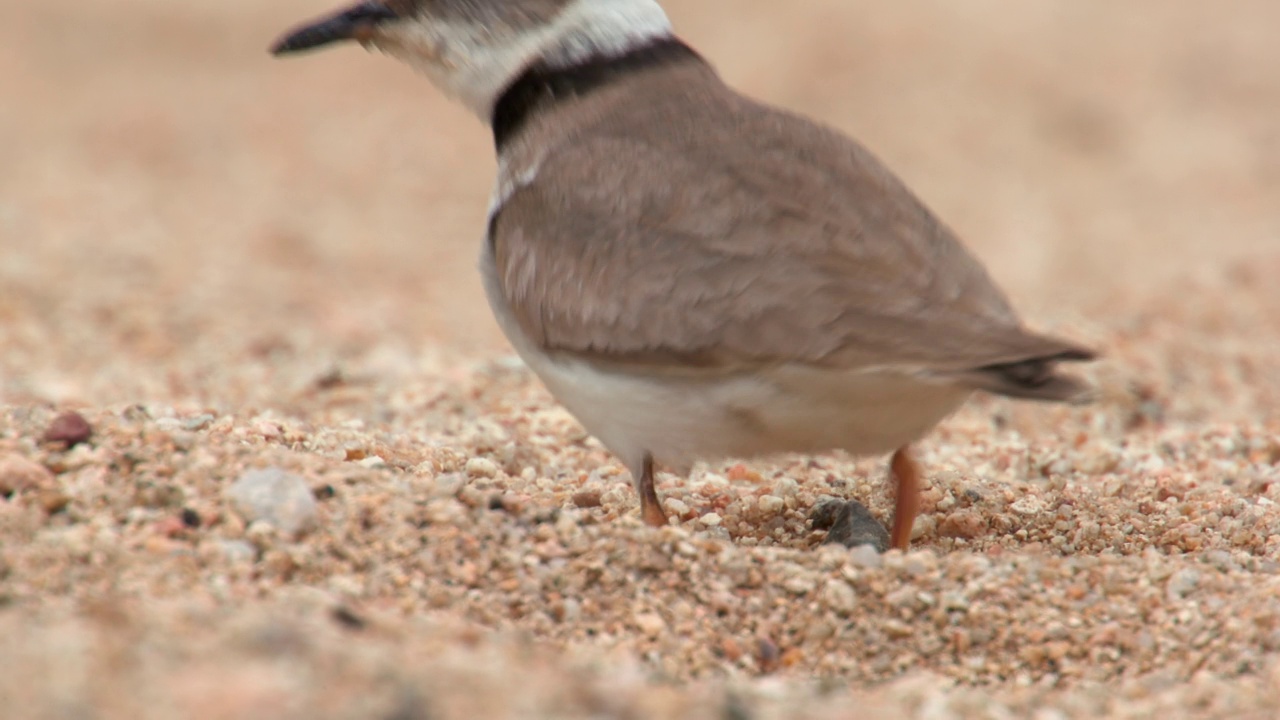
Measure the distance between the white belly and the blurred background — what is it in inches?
121

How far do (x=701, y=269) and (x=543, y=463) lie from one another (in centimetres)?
162

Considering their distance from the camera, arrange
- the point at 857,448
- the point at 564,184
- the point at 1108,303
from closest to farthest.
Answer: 1. the point at 857,448
2. the point at 564,184
3. the point at 1108,303

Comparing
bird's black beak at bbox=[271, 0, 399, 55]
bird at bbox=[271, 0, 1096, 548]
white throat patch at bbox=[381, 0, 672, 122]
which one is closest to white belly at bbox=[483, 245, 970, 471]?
bird at bbox=[271, 0, 1096, 548]

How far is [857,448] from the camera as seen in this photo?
3.86 metres

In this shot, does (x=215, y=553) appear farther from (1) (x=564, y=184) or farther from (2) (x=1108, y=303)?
(2) (x=1108, y=303)

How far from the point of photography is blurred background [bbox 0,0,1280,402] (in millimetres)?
8180

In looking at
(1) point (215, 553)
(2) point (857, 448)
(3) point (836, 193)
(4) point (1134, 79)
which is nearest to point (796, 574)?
(2) point (857, 448)

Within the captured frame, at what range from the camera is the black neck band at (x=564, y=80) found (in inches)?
178

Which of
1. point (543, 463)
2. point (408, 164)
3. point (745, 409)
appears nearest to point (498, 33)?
point (543, 463)

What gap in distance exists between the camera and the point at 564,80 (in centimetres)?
454

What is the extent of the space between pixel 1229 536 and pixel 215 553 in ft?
8.90

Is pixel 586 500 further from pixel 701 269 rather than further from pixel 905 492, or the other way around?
pixel 701 269

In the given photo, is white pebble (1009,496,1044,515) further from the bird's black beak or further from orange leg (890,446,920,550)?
the bird's black beak

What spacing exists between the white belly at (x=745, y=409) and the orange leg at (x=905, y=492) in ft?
0.87
